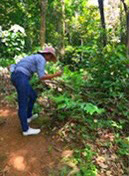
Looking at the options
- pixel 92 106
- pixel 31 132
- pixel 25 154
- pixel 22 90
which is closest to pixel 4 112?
pixel 31 132

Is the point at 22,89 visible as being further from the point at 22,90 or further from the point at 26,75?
the point at 26,75

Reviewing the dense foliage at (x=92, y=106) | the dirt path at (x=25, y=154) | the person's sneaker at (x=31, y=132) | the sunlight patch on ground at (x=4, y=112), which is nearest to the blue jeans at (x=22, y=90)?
the person's sneaker at (x=31, y=132)

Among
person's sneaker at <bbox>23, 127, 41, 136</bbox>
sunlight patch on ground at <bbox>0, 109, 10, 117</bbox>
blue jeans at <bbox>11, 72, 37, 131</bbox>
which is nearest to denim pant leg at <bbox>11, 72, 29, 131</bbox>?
blue jeans at <bbox>11, 72, 37, 131</bbox>

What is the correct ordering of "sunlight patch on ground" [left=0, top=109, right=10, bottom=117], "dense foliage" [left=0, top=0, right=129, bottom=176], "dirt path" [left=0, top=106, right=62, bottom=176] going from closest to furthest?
1. "dirt path" [left=0, top=106, right=62, bottom=176]
2. "dense foliage" [left=0, top=0, right=129, bottom=176]
3. "sunlight patch on ground" [left=0, top=109, right=10, bottom=117]

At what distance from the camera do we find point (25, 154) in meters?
3.91

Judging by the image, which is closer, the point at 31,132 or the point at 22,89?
the point at 22,89

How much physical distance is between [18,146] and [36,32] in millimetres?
14584

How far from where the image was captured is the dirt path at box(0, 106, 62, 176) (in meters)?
3.63

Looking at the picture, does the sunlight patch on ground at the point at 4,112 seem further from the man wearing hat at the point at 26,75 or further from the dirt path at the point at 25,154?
the man wearing hat at the point at 26,75

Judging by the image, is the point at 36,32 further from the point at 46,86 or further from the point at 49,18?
the point at 46,86

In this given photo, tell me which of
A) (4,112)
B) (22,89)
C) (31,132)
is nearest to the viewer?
(22,89)

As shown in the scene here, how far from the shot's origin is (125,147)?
4410 mm

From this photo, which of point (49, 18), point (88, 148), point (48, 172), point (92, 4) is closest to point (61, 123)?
point (88, 148)

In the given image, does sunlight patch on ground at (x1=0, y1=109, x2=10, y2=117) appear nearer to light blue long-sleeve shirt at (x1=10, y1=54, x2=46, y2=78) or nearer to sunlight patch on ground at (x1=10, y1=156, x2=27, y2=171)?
light blue long-sleeve shirt at (x1=10, y1=54, x2=46, y2=78)
